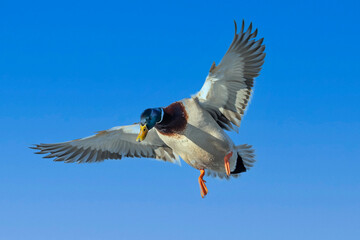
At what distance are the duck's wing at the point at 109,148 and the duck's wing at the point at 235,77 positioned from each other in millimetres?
1860

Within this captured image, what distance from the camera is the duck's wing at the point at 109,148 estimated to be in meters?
11.3

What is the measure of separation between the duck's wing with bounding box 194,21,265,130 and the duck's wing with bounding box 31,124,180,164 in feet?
6.10

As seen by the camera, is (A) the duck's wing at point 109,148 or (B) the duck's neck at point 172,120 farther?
(A) the duck's wing at point 109,148

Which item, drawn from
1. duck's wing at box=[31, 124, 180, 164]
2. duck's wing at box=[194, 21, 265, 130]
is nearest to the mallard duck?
duck's wing at box=[194, 21, 265, 130]

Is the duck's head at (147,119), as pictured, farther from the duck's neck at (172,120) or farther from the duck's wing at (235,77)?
the duck's wing at (235,77)

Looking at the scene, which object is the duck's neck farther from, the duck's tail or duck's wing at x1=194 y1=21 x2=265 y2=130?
the duck's tail

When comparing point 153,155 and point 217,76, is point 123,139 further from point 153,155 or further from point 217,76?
point 217,76

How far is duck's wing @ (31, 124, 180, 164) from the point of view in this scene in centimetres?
1134

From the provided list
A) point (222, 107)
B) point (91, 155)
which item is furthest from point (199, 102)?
point (91, 155)

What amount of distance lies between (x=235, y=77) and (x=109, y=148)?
3.58 metres

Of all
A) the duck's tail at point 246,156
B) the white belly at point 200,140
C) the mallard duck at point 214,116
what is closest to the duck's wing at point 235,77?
the mallard duck at point 214,116

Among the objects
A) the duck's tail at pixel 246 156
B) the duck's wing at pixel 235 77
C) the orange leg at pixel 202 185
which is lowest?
the orange leg at pixel 202 185

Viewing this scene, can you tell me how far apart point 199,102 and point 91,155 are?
3263 millimetres

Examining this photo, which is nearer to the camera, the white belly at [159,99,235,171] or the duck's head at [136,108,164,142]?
the duck's head at [136,108,164,142]
